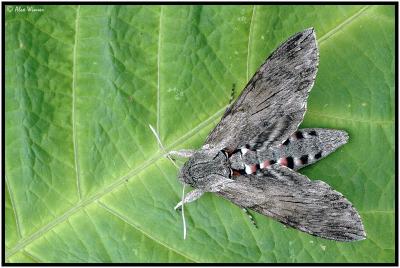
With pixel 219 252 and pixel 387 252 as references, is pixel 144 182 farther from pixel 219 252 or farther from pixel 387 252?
pixel 387 252

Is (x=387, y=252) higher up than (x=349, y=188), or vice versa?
(x=349, y=188)

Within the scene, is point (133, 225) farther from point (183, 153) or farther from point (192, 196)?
point (183, 153)

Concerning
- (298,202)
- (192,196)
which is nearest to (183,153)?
(192,196)

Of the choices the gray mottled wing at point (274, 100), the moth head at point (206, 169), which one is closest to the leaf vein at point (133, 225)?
the moth head at point (206, 169)

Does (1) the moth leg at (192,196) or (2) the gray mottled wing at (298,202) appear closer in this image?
(2) the gray mottled wing at (298,202)

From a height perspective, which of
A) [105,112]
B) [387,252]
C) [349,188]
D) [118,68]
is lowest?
[387,252]

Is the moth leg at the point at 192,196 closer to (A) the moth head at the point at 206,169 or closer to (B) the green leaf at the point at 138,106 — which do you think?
(A) the moth head at the point at 206,169

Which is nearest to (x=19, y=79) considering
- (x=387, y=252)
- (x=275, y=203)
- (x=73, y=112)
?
(x=73, y=112)
